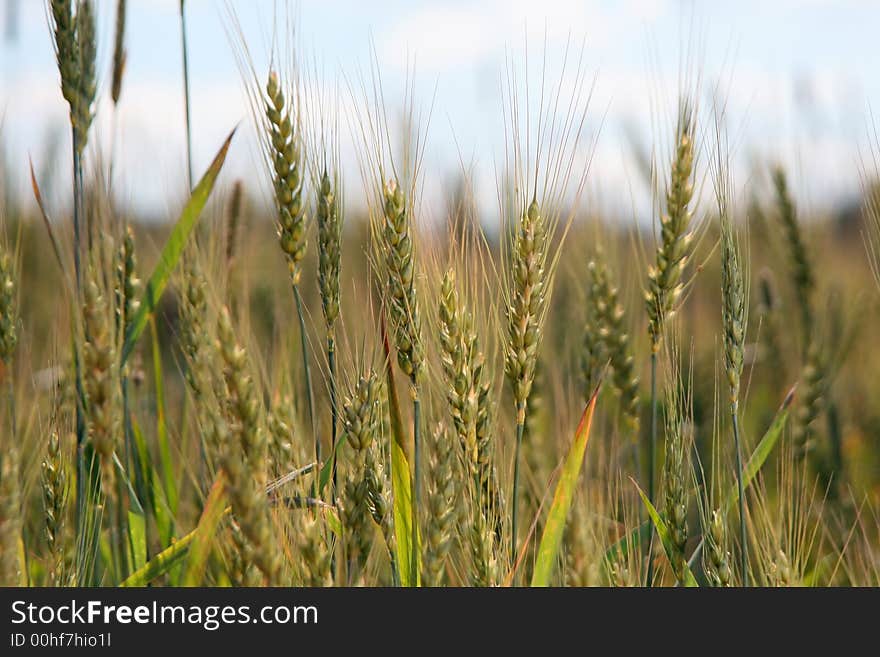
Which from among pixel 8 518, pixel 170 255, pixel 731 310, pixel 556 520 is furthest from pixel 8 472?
pixel 731 310

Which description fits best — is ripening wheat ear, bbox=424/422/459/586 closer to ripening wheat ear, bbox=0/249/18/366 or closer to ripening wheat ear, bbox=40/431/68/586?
ripening wheat ear, bbox=40/431/68/586

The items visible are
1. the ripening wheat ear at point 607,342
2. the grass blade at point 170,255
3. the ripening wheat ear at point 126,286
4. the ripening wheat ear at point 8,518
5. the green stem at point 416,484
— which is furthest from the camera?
the ripening wheat ear at point 607,342

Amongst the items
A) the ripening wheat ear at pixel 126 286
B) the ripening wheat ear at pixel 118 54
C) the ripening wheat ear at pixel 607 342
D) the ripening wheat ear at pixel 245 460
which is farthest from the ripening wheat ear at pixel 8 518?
the ripening wheat ear at pixel 607 342

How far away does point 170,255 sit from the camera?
6.50 feet

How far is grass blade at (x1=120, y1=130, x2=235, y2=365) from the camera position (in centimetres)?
196

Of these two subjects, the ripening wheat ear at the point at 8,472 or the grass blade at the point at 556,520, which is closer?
the ripening wheat ear at the point at 8,472

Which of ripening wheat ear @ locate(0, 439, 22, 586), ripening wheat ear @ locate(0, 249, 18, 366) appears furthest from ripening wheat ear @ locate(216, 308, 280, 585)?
ripening wheat ear @ locate(0, 249, 18, 366)

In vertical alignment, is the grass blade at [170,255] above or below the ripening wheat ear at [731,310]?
above

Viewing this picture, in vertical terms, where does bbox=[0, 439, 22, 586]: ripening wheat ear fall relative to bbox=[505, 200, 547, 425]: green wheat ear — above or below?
below

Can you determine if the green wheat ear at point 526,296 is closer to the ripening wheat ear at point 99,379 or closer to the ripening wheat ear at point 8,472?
the ripening wheat ear at point 99,379

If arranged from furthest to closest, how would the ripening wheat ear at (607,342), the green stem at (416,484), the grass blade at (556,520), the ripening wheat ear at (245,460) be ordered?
the ripening wheat ear at (607,342) < the grass blade at (556,520) < the green stem at (416,484) < the ripening wheat ear at (245,460)

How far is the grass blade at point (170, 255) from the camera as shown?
196 centimetres

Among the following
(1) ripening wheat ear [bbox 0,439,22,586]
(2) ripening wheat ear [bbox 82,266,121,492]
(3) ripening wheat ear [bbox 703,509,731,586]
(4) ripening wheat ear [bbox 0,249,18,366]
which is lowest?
(3) ripening wheat ear [bbox 703,509,731,586]
